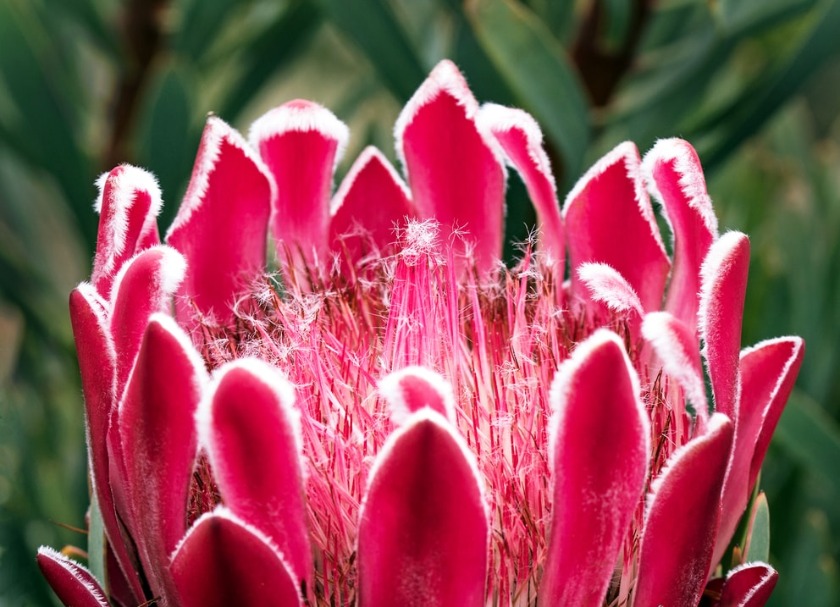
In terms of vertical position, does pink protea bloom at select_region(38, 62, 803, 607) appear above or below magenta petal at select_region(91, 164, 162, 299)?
below

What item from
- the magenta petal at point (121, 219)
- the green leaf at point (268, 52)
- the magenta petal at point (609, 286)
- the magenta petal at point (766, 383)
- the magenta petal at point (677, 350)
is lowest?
the magenta petal at point (766, 383)

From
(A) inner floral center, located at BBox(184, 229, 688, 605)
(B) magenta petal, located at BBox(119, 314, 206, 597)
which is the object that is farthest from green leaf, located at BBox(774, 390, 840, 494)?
(B) magenta petal, located at BBox(119, 314, 206, 597)

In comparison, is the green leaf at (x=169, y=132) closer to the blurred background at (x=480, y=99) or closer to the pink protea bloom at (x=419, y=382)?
the blurred background at (x=480, y=99)

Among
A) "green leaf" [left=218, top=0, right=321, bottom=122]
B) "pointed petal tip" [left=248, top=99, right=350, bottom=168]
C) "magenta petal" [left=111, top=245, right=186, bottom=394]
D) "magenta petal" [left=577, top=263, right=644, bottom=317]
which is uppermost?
"green leaf" [left=218, top=0, right=321, bottom=122]

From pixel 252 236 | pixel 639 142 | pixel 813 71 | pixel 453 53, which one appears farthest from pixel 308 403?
pixel 813 71

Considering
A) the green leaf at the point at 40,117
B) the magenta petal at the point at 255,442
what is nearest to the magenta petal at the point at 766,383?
the magenta petal at the point at 255,442

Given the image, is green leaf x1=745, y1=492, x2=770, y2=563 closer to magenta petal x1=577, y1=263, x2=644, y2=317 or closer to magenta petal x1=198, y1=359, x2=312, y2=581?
magenta petal x1=577, y1=263, x2=644, y2=317

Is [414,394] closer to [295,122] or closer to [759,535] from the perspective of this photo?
[759,535]
